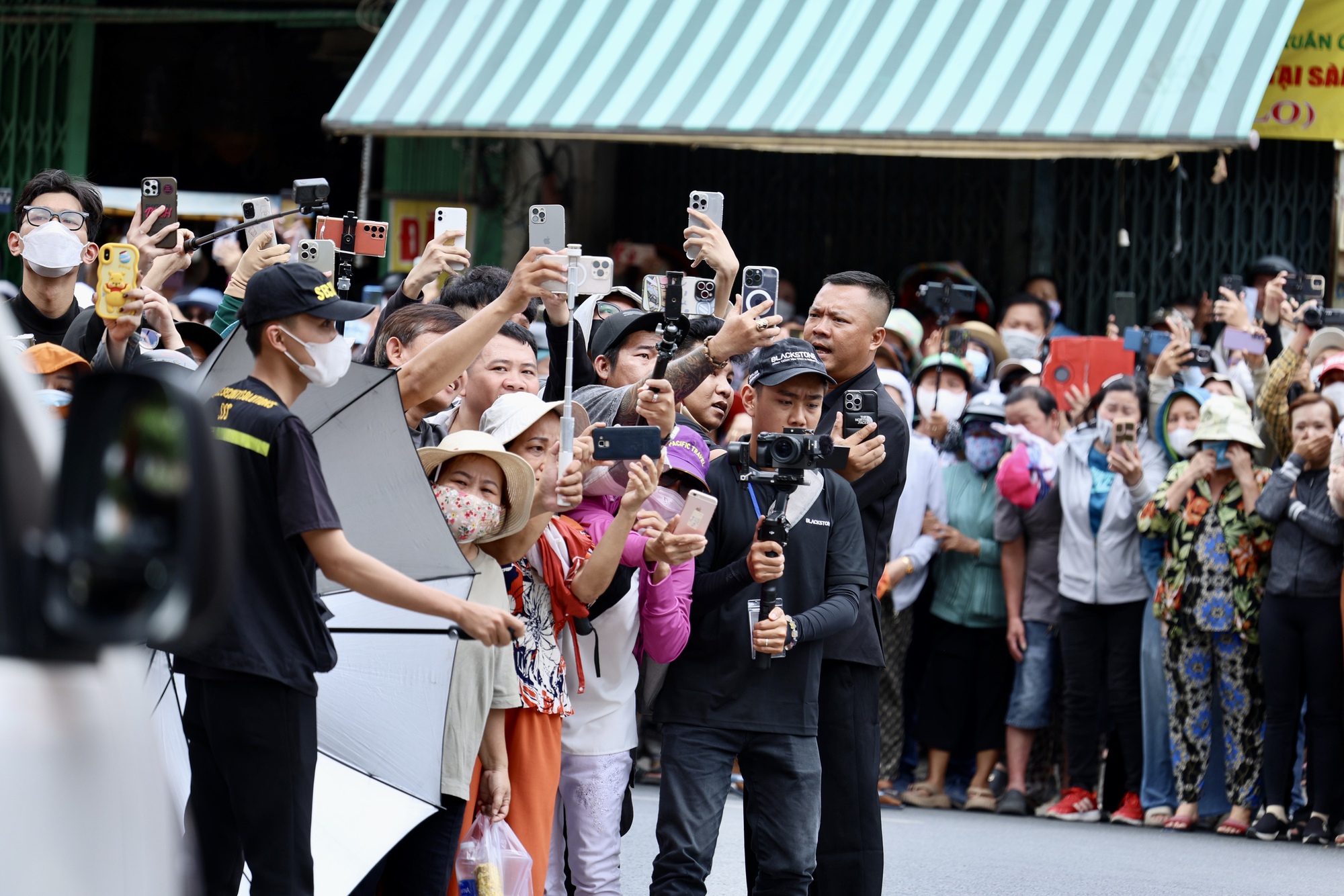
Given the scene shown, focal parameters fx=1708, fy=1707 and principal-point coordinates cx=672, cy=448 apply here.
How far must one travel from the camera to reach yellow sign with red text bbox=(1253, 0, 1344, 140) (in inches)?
434

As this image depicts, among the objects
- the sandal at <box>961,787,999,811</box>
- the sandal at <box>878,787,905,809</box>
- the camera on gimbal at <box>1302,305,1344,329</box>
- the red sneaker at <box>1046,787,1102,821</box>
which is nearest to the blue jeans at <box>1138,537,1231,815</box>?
the red sneaker at <box>1046,787,1102,821</box>

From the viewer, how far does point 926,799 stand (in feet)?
29.3

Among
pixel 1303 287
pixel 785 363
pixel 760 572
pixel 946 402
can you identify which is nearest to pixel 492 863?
pixel 760 572

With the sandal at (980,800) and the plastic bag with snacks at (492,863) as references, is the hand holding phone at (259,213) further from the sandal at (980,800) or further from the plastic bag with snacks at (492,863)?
the sandal at (980,800)

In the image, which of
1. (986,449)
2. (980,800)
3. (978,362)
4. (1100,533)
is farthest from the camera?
(978,362)

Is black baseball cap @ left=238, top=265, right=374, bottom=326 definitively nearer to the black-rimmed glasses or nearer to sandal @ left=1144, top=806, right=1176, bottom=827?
the black-rimmed glasses

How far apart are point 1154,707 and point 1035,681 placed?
60 cm

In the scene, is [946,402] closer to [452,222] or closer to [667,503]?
[452,222]

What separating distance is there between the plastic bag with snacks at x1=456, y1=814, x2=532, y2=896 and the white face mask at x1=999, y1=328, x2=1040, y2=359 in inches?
251

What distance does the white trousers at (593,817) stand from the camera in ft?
17.0

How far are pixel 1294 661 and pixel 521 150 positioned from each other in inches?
278

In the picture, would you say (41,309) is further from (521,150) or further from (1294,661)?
(521,150)

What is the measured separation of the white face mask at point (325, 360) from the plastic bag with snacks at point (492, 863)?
4.84 ft

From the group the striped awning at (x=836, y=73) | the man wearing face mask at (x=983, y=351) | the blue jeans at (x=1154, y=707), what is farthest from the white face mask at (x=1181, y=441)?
the striped awning at (x=836, y=73)
